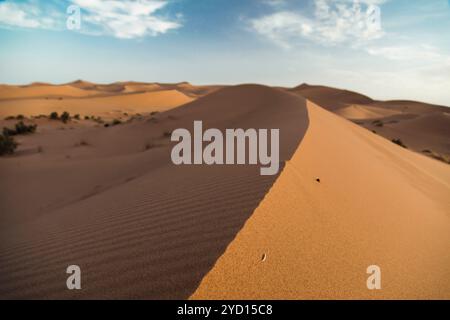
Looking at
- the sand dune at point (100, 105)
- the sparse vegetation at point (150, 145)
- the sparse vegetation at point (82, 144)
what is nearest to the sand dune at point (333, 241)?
the sparse vegetation at point (150, 145)

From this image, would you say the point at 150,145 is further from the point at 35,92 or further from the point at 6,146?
the point at 35,92

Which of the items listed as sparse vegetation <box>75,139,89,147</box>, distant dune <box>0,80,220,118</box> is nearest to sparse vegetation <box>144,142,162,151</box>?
sparse vegetation <box>75,139,89,147</box>

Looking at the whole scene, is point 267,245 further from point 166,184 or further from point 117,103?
point 117,103

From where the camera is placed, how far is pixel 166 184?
437 centimetres

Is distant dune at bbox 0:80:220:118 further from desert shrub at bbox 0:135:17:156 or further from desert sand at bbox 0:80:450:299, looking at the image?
desert sand at bbox 0:80:450:299

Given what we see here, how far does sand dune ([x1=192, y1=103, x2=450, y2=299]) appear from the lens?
201 cm

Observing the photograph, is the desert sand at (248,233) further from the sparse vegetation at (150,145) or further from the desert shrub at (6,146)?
the sparse vegetation at (150,145)

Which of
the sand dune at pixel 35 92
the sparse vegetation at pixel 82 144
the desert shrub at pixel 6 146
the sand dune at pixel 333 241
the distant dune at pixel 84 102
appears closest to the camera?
the sand dune at pixel 333 241

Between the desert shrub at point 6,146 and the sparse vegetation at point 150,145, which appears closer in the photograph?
the desert shrub at point 6,146

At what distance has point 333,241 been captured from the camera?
268cm

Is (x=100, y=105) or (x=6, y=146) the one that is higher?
(x=100, y=105)

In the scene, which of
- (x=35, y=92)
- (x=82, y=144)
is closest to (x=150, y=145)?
(x=82, y=144)

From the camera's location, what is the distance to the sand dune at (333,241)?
2.01m
